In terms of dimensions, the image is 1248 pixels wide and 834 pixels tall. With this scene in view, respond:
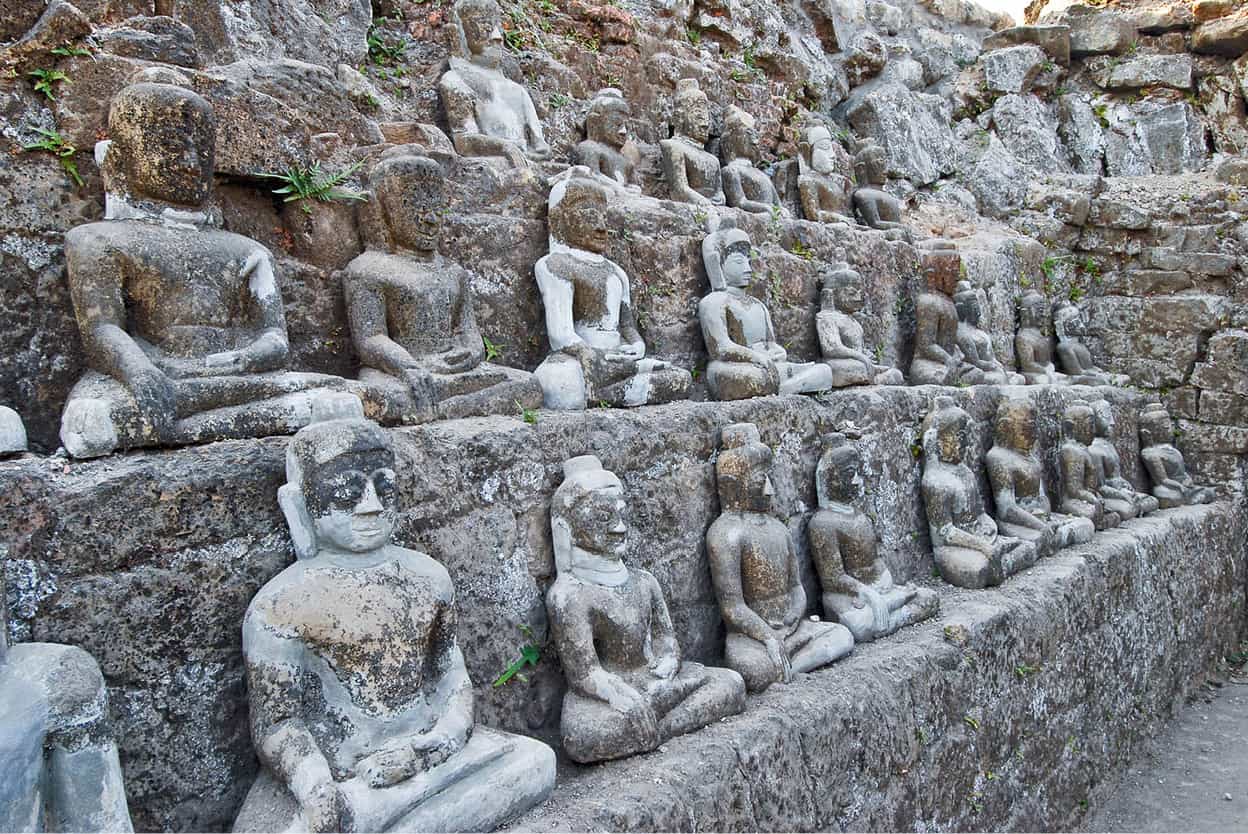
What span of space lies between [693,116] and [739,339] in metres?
4.52

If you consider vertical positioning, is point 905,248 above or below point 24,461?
above

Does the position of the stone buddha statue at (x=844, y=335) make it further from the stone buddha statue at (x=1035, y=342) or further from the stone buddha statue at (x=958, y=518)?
the stone buddha statue at (x=1035, y=342)

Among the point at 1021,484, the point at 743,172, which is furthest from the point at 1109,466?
the point at 743,172

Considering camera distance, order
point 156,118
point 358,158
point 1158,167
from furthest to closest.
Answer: point 1158,167, point 358,158, point 156,118

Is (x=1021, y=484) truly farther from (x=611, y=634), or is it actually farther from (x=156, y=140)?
(x=156, y=140)

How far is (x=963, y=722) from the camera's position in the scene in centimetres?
439

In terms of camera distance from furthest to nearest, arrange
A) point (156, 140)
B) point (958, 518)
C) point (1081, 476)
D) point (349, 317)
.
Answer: point (1081, 476)
point (958, 518)
point (349, 317)
point (156, 140)

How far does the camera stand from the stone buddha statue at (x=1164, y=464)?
27.5 ft

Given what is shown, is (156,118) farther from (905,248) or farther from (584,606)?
(905,248)

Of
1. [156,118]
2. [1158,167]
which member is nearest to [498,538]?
[156,118]

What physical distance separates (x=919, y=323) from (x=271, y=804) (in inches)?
270

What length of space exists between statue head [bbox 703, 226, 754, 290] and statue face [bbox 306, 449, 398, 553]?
363 cm

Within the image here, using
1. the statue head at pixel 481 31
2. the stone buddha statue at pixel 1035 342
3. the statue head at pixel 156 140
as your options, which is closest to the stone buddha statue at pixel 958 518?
the stone buddha statue at pixel 1035 342

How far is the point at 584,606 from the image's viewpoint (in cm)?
348
